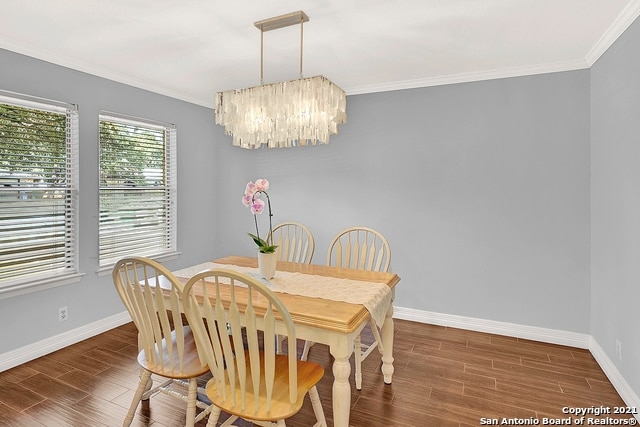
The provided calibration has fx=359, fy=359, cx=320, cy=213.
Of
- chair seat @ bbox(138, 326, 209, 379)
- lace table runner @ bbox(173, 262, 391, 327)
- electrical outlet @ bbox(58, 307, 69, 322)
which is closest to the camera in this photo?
chair seat @ bbox(138, 326, 209, 379)

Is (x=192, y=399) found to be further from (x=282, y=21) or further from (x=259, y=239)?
(x=282, y=21)

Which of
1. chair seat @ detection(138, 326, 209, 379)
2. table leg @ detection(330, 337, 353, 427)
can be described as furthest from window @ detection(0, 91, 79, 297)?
table leg @ detection(330, 337, 353, 427)

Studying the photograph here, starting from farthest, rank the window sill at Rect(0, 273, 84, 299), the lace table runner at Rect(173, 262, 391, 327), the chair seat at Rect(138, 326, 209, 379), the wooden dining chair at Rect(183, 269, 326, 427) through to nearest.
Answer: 1. the window sill at Rect(0, 273, 84, 299)
2. the lace table runner at Rect(173, 262, 391, 327)
3. the chair seat at Rect(138, 326, 209, 379)
4. the wooden dining chair at Rect(183, 269, 326, 427)

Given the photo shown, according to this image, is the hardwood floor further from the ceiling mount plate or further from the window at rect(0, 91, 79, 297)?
the ceiling mount plate

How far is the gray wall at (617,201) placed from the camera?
2170 millimetres

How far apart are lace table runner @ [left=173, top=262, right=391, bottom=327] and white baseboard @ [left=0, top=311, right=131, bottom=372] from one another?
1384 mm

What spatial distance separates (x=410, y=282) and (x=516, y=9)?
2460 mm

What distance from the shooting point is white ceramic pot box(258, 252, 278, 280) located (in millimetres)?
2316

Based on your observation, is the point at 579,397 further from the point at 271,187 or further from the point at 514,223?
the point at 271,187

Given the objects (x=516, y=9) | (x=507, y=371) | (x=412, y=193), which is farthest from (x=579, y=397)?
(x=516, y=9)

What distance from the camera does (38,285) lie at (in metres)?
2.79

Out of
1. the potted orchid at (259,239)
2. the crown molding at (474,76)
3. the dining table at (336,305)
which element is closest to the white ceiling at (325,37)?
the crown molding at (474,76)

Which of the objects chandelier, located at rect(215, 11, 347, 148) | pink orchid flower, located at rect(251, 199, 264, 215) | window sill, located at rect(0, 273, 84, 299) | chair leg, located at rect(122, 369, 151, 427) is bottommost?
chair leg, located at rect(122, 369, 151, 427)

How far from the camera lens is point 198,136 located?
4289 mm
